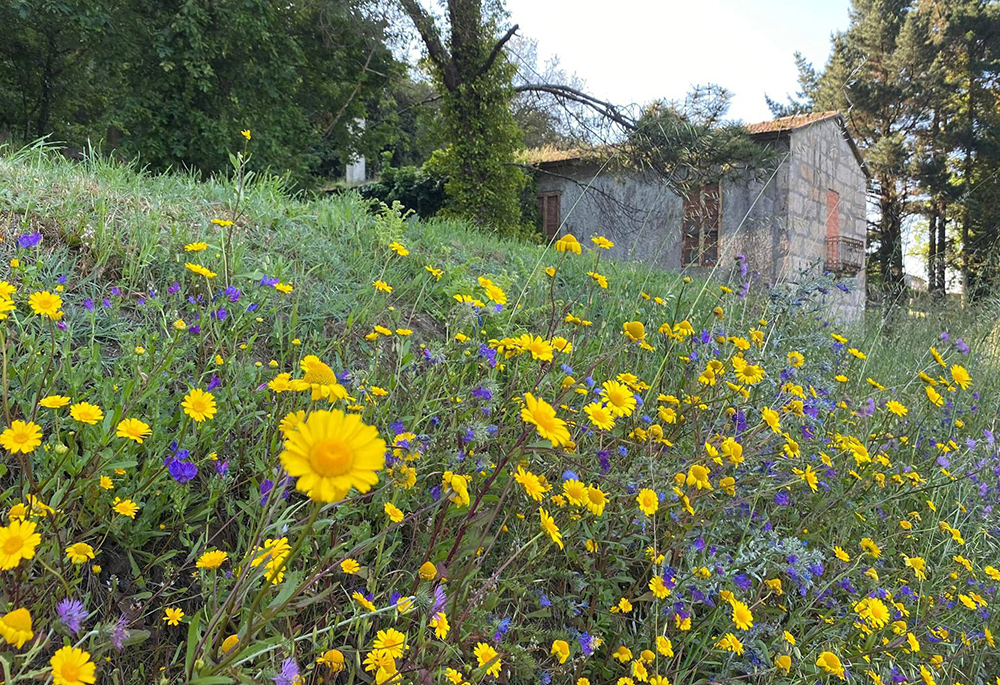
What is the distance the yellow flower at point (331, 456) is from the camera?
541 millimetres

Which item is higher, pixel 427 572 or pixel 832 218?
pixel 832 218

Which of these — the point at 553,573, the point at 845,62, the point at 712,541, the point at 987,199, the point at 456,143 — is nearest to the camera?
the point at 553,573

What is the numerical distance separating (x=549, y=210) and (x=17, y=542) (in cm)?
1465

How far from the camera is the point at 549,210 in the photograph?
1494cm

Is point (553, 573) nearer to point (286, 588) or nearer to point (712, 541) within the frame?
point (712, 541)

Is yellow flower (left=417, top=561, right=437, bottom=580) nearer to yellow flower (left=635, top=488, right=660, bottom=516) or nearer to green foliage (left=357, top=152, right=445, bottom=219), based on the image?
yellow flower (left=635, top=488, right=660, bottom=516)

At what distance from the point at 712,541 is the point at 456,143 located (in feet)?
31.4

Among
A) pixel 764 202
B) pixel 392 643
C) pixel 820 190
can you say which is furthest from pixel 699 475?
pixel 820 190

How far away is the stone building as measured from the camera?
11102mm

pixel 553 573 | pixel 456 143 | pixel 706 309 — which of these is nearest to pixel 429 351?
pixel 553 573

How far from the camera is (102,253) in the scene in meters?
2.19

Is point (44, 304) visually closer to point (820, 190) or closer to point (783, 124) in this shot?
point (783, 124)

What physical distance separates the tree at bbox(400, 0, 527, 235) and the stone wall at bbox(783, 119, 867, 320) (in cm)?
540

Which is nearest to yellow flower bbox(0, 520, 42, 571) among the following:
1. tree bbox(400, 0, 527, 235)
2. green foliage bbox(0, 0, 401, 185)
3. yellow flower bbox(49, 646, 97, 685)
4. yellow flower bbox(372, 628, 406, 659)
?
yellow flower bbox(49, 646, 97, 685)
